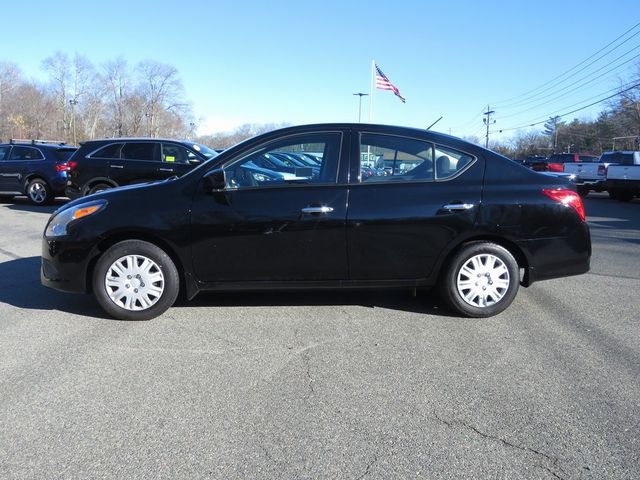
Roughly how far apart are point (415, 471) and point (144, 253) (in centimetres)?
300

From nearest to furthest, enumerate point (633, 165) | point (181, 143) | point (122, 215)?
point (122, 215), point (181, 143), point (633, 165)

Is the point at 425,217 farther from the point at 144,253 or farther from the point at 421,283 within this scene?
the point at 144,253

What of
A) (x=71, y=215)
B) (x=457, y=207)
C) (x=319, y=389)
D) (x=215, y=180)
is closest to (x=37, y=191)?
(x=71, y=215)

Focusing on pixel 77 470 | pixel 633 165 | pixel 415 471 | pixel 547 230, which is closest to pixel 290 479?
pixel 415 471

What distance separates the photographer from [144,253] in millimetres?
4520

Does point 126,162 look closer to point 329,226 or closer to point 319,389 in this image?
point 329,226

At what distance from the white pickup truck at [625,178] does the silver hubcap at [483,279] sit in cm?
1578

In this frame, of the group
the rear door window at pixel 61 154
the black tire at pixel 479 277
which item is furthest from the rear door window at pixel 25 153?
the black tire at pixel 479 277

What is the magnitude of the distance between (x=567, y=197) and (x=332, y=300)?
94.9 inches

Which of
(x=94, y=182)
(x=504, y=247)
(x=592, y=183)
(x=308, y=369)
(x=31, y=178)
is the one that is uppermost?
(x=592, y=183)

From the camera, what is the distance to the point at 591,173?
2081 centimetres

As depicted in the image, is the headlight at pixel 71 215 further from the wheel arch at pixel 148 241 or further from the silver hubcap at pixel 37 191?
the silver hubcap at pixel 37 191

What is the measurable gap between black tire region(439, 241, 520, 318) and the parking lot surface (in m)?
0.20

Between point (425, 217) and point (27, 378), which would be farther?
point (425, 217)
